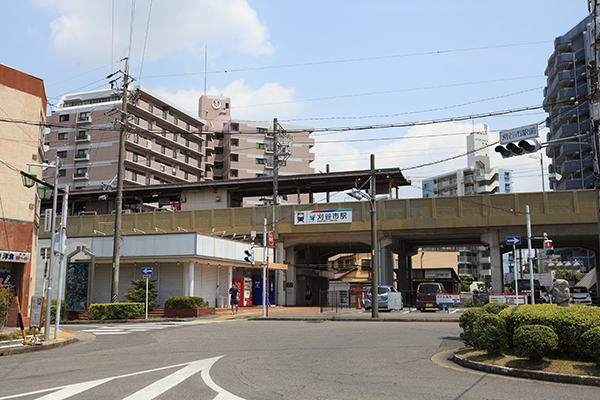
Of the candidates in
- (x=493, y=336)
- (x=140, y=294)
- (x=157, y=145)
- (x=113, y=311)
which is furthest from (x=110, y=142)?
(x=493, y=336)

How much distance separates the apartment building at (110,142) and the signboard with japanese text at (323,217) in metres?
31.4

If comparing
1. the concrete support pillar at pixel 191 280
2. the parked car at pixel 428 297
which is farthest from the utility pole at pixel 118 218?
the parked car at pixel 428 297

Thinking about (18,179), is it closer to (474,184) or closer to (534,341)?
(534,341)

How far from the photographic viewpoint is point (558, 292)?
1655 centimetres

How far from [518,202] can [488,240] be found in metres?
3.83

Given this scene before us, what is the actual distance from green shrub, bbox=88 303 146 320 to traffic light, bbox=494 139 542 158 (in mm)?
21926

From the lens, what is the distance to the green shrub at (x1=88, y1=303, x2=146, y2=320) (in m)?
28.6

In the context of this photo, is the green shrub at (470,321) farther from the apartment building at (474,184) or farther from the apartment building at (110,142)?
the apartment building at (474,184)

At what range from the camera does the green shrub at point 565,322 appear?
9.98 meters

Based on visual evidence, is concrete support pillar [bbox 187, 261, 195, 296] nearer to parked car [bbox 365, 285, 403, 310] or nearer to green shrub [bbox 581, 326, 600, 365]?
parked car [bbox 365, 285, 403, 310]

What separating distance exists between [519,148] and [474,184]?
93515mm

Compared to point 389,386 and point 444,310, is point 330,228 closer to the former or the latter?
point 444,310

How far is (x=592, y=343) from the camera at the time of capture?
960 cm

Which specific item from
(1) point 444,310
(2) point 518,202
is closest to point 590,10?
(1) point 444,310
